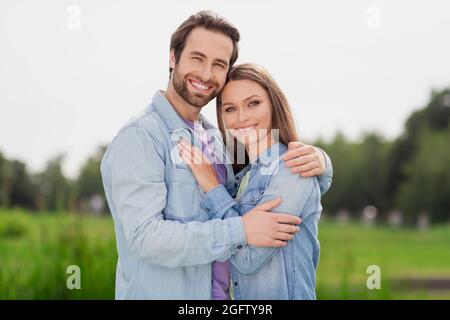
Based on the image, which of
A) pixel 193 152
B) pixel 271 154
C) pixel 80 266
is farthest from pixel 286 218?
pixel 80 266

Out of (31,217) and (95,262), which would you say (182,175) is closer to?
(95,262)

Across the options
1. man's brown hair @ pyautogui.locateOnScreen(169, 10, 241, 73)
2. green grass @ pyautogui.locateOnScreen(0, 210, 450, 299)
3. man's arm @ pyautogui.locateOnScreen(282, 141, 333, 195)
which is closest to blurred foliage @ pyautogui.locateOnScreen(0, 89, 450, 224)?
green grass @ pyautogui.locateOnScreen(0, 210, 450, 299)

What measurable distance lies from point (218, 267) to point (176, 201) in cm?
26

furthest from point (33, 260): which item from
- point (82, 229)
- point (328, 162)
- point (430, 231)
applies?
point (430, 231)

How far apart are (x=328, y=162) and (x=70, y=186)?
4078mm

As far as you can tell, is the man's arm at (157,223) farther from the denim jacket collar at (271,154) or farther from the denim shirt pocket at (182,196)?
the denim jacket collar at (271,154)

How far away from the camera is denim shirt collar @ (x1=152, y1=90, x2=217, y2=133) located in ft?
6.44

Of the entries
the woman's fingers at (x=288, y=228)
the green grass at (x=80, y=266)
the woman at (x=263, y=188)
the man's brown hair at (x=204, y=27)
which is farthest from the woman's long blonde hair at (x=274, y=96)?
the green grass at (x=80, y=266)

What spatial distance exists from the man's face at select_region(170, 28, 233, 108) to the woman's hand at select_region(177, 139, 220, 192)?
0.18 metres

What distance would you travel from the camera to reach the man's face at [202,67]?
2004 millimetres

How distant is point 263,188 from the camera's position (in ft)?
6.40

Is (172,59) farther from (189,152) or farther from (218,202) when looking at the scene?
(218,202)

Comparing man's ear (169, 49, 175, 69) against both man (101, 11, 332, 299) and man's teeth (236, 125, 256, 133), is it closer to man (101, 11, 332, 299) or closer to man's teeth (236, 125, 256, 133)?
man (101, 11, 332, 299)
